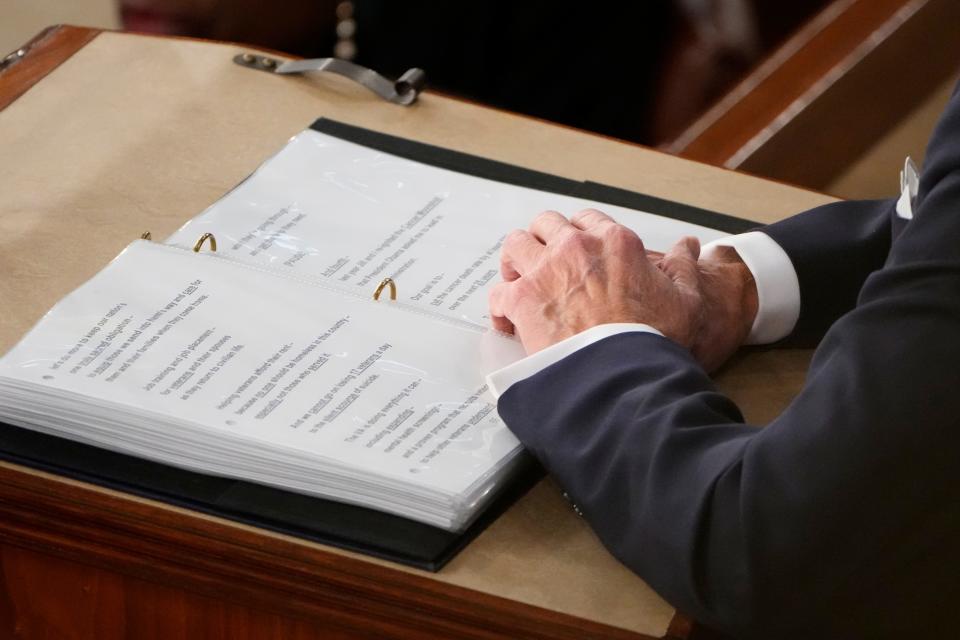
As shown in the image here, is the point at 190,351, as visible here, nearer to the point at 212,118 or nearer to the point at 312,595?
the point at 312,595

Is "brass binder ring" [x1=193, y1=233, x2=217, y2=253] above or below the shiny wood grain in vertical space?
above

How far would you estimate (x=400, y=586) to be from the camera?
71 centimetres

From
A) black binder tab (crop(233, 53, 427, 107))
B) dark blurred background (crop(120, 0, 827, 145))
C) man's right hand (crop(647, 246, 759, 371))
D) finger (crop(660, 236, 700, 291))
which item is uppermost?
black binder tab (crop(233, 53, 427, 107))

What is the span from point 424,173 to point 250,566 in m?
0.42

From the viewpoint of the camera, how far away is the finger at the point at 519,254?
90 cm

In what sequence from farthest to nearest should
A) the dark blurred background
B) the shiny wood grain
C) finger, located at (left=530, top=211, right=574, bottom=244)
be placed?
the dark blurred background
the shiny wood grain
finger, located at (left=530, top=211, right=574, bottom=244)

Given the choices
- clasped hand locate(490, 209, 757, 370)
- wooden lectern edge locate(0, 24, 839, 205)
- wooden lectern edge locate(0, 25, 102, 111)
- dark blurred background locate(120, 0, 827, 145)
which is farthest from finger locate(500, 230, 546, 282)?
dark blurred background locate(120, 0, 827, 145)

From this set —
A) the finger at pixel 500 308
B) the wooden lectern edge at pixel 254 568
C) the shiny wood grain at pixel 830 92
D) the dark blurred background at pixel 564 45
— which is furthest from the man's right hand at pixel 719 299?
the dark blurred background at pixel 564 45

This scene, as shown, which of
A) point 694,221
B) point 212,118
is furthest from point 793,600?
point 212,118

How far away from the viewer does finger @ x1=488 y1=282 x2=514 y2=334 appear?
2.87ft

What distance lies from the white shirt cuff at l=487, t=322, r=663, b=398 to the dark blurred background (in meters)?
1.16

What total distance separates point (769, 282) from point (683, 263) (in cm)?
7

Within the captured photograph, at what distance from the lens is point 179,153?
108 centimetres

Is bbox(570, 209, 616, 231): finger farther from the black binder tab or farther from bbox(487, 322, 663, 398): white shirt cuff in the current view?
the black binder tab
